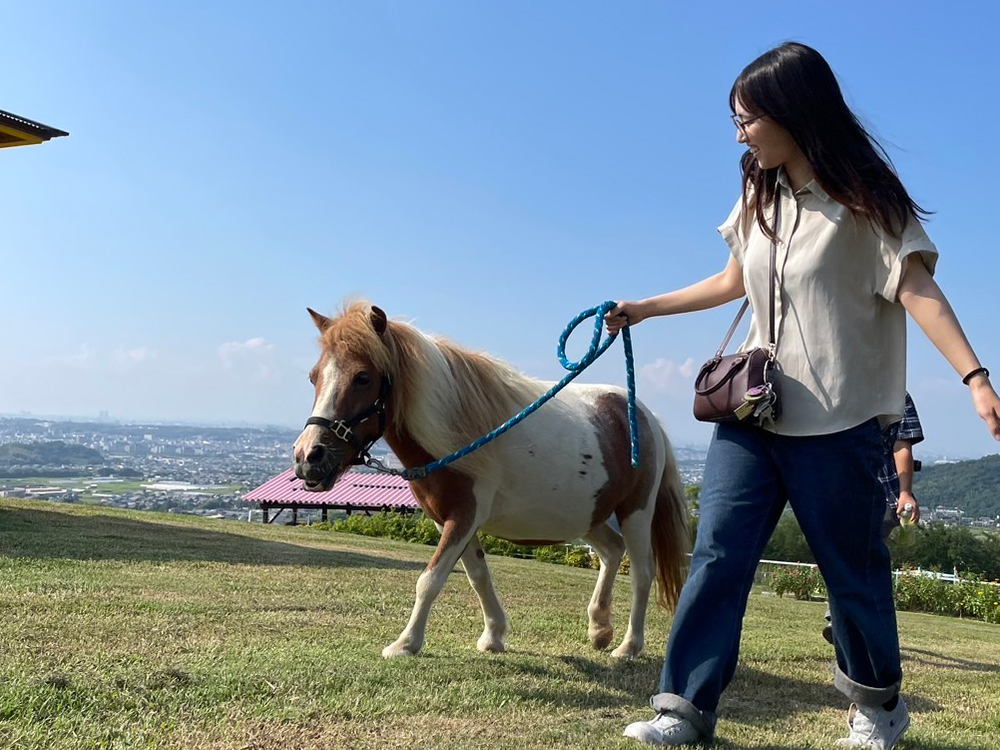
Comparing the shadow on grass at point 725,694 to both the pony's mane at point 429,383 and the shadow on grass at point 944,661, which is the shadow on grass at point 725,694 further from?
the shadow on grass at point 944,661

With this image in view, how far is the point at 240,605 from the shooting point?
220 inches

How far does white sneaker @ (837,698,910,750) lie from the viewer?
316 cm

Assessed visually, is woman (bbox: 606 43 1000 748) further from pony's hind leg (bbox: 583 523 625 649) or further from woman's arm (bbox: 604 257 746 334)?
pony's hind leg (bbox: 583 523 625 649)

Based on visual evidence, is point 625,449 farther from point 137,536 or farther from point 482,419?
point 137,536

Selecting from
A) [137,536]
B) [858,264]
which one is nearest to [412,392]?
[858,264]

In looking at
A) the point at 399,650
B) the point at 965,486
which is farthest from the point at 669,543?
the point at 965,486

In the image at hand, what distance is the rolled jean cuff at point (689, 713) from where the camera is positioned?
2.99 m

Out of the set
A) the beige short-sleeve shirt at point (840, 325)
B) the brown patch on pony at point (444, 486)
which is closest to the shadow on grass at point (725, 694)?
the brown patch on pony at point (444, 486)

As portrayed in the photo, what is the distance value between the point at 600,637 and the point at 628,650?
212 mm

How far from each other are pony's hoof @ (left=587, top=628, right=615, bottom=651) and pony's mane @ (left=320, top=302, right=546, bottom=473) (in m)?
1.45

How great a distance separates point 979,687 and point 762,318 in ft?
10.1

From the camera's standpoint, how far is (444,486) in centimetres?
444

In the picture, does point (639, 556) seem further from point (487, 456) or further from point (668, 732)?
point (668, 732)

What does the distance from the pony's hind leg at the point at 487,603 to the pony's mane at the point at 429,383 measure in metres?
0.70
